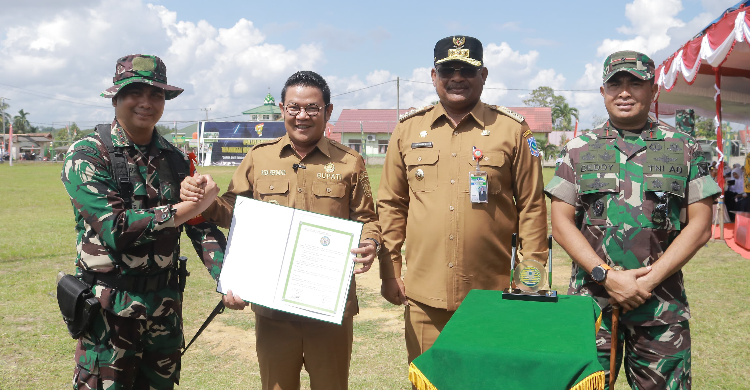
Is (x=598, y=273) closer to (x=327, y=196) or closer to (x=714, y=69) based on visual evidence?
(x=327, y=196)

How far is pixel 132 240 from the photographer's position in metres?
2.49

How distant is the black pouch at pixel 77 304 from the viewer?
2.51 metres

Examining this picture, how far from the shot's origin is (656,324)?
2711mm

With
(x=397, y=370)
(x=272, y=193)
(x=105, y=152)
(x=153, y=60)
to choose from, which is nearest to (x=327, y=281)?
(x=272, y=193)

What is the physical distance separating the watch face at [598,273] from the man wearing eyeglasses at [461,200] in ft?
0.90

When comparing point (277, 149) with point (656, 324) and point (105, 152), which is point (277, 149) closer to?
point (105, 152)

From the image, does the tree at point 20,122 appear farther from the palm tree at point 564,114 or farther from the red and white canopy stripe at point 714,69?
the red and white canopy stripe at point 714,69

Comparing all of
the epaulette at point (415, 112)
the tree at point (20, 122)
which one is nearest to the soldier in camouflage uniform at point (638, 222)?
the epaulette at point (415, 112)

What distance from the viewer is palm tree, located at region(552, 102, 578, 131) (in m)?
56.2

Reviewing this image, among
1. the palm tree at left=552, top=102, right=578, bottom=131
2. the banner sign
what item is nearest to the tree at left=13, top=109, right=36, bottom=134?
the banner sign

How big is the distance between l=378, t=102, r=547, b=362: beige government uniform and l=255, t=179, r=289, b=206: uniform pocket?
0.59 metres

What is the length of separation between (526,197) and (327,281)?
3.76ft

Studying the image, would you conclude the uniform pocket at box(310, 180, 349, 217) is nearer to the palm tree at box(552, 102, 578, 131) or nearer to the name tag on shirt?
the name tag on shirt

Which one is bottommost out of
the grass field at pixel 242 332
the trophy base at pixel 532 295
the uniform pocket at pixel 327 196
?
the grass field at pixel 242 332
